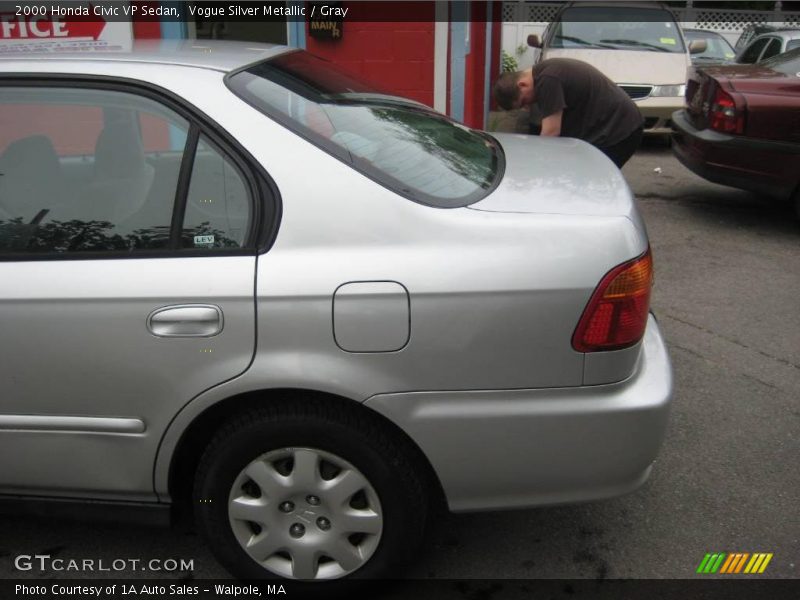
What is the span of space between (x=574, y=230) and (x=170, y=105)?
3.95 ft

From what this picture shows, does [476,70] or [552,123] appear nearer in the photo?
[552,123]

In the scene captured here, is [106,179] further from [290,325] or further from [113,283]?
[290,325]

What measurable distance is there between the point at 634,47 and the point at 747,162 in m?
4.70

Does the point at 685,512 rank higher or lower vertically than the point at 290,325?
lower

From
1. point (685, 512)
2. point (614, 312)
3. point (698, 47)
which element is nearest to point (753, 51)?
point (698, 47)

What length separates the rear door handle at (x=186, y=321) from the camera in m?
2.28

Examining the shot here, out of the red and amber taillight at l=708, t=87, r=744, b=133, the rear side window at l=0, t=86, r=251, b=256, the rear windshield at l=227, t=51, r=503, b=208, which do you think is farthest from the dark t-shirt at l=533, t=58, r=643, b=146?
the rear side window at l=0, t=86, r=251, b=256

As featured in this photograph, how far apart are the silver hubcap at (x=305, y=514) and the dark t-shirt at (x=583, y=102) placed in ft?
10.4

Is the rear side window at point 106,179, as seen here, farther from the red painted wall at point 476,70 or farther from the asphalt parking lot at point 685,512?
the red painted wall at point 476,70

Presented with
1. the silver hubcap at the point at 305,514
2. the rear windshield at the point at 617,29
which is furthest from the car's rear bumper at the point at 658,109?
the silver hubcap at the point at 305,514

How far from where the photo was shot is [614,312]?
90.6 inches

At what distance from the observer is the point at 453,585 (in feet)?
8.97

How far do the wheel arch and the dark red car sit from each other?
483 cm

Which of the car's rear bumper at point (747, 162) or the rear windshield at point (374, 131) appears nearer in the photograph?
the rear windshield at point (374, 131)
